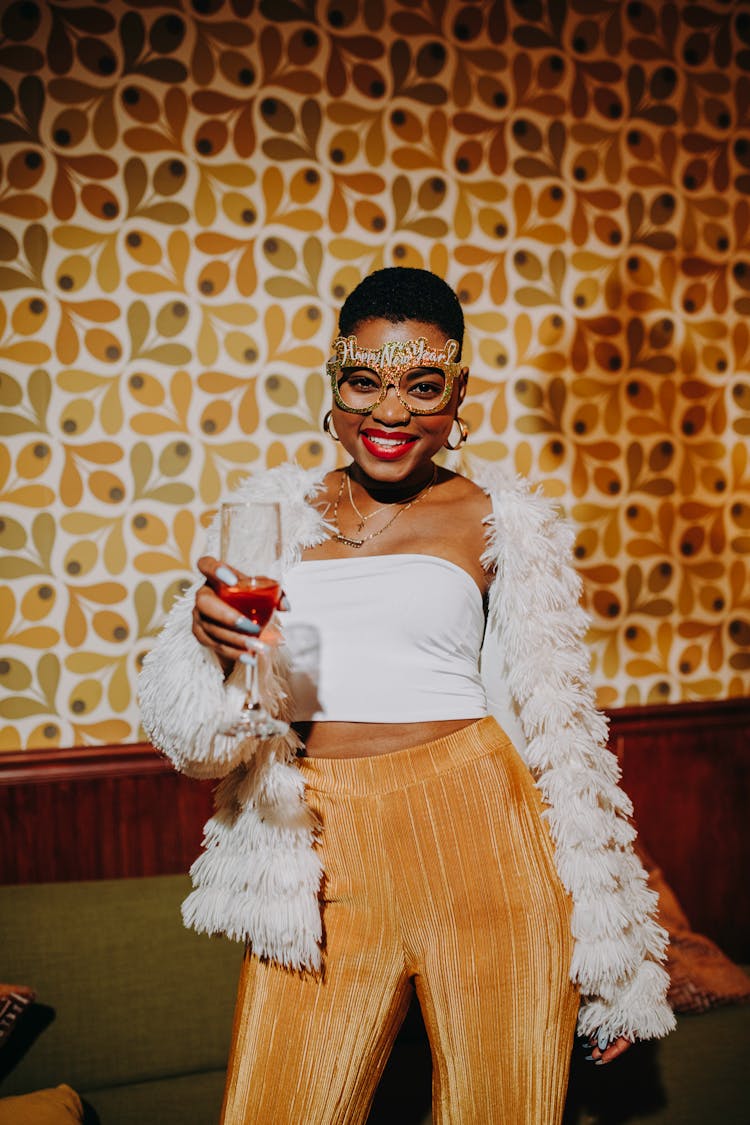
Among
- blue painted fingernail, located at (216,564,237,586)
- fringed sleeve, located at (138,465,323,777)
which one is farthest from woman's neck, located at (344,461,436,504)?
blue painted fingernail, located at (216,564,237,586)

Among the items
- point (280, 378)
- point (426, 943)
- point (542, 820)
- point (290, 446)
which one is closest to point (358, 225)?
point (280, 378)

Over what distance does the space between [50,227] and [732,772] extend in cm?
245

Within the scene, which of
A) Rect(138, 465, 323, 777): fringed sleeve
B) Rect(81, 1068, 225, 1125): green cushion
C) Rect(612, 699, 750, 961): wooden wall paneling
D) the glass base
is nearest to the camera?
the glass base

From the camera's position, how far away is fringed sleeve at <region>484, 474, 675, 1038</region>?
126cm

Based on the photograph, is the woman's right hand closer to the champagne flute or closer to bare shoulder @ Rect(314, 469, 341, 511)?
the champagne flute

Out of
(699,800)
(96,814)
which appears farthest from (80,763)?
(699,800)

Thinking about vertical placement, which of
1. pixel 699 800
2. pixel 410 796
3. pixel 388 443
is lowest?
pixel 699 800

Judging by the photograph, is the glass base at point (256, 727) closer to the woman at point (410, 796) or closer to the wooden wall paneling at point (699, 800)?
the woman at point (410, 796)

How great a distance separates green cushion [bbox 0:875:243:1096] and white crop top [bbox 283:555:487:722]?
996mm

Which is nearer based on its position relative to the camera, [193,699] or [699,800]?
[193,699]

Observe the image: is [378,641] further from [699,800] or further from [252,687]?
[699,800]

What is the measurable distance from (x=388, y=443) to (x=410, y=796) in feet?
1.73

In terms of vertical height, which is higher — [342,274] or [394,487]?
[342,274]

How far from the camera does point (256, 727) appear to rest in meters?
1.00
